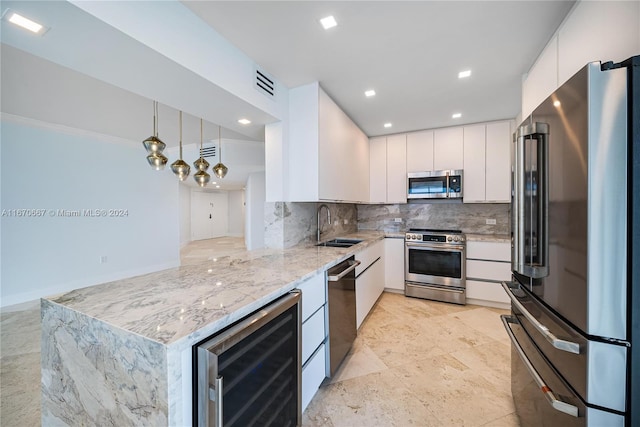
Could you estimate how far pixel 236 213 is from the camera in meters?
11.7

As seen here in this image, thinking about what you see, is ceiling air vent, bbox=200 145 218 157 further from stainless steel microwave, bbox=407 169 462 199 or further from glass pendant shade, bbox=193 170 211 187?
stainless steel microwave, bbox=407 169 462 199

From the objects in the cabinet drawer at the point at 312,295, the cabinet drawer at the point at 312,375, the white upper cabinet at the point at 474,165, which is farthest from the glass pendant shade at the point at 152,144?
the white upper cabinet at the point at 474,165

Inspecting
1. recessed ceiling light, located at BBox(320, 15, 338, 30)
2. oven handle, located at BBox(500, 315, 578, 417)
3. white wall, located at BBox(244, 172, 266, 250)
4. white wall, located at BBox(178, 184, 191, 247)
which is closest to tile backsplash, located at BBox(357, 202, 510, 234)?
oven handle, located at BBox(500, 315, 578, 417)

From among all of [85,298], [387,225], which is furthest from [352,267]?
[387,225]

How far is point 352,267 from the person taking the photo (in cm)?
211

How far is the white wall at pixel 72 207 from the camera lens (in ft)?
11.5

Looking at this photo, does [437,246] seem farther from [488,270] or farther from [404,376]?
[404,376]

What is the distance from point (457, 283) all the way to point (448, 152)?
1.98 metres

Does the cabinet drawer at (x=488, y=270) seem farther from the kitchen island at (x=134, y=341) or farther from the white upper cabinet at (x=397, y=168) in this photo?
the kitchen island at (x=134, y=341)

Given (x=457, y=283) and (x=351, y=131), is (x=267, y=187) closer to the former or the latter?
(x=351, y=131)

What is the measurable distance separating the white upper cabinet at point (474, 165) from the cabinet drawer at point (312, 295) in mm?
2973

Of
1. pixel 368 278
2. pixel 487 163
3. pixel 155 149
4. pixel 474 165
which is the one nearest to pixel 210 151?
pixel 155 149

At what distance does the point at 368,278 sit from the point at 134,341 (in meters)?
2.47

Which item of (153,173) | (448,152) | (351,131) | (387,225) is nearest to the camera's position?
(351,131)
